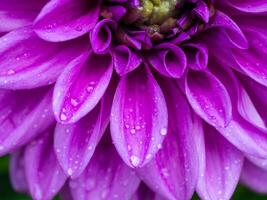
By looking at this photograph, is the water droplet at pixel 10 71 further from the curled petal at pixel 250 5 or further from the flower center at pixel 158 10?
the curled petal at pixel 250 5

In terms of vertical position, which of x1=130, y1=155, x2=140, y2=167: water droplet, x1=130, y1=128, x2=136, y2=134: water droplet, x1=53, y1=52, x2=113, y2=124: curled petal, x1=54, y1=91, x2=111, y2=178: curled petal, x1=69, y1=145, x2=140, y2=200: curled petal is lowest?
x1=69, y1=145, x2=140, y2=200: curled petal

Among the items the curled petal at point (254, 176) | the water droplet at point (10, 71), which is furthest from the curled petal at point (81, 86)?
the curled petal at point (254, 176)

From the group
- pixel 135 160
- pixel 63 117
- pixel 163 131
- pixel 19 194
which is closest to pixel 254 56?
pixel 163 131

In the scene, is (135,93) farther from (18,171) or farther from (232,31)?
(18,171)

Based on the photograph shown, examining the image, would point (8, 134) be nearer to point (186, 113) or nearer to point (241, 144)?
point (186, 113)

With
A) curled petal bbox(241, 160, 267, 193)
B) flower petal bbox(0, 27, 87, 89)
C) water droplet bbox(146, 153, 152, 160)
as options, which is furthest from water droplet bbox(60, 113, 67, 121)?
curled petal bbox(241, 160, 267, 193)

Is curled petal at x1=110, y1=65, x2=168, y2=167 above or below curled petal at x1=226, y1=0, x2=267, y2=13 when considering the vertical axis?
below

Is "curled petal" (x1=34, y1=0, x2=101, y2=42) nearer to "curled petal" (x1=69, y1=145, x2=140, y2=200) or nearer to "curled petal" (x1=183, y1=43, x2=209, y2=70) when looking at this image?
"curled petal" (x1=183, y1=43, x2=209, y2=70)
